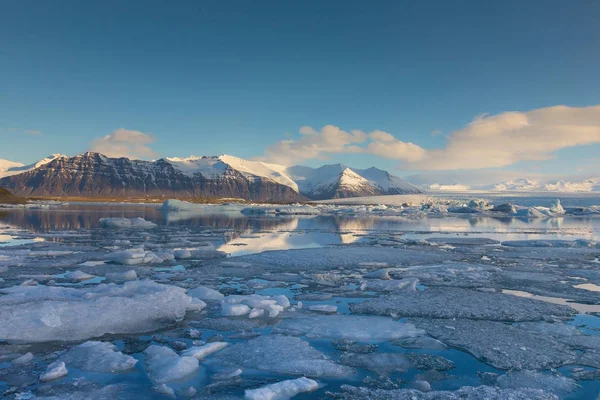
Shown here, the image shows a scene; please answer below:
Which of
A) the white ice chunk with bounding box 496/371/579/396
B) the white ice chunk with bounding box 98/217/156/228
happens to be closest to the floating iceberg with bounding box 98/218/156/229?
the white ice chunk with bounding box 98/217/156/228

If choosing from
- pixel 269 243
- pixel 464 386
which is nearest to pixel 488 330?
pixel 464 386

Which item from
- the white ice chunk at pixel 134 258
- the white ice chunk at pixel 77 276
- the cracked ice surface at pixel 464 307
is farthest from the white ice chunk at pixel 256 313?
the white ice chunk at pixel 134 258

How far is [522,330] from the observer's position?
17.2 ft

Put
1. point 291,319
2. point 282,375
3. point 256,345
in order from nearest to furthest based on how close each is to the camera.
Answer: point 282,375 < point 256,345 < point 291,319

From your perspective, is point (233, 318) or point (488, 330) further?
point (233, 318)

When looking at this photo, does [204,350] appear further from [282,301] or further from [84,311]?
[282,301]

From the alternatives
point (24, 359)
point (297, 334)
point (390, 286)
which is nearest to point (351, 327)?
point (297, 334)

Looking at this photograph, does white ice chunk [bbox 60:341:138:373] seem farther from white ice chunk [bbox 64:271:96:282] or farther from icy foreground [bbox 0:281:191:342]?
white ice chunk [bbox 64:271:96:282]

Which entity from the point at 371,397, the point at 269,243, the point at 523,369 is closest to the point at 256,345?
the point at 371,397

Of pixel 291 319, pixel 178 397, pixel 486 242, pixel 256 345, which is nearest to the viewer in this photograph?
pixel 178 397

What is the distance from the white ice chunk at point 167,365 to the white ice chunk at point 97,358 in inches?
8.0

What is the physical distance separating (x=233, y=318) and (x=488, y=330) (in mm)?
3390

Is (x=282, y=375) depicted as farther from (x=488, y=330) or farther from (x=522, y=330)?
(x=522, y=330)

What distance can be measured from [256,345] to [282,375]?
73 centimetres
